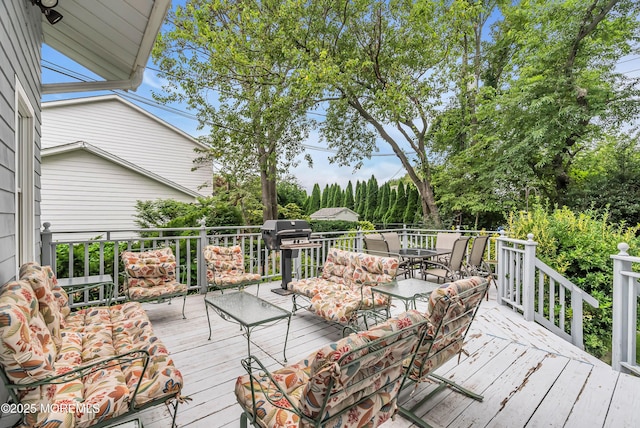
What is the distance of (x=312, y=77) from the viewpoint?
758 centimetres

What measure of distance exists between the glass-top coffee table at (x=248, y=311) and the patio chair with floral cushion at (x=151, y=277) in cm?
80

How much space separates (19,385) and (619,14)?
13.2 meters

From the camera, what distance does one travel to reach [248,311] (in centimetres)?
279

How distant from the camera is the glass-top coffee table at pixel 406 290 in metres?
2.81

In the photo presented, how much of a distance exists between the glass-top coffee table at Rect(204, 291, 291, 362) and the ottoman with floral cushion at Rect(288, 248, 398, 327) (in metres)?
0.50

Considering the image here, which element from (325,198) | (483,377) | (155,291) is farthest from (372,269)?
(325,198)

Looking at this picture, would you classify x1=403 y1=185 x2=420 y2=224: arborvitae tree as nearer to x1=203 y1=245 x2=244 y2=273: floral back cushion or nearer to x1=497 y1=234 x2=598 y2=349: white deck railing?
x1=497 y1=234 x2=598 y2=349: white deck railing

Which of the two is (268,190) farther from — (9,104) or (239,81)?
(9,104)

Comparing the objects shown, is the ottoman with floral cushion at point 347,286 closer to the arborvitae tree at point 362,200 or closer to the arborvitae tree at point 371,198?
the arborvitae tree at point 371,198

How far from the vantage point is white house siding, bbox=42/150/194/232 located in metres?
7.87

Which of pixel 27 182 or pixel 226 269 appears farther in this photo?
pixel 226 269

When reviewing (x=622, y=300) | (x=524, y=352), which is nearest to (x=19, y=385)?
(x=524, y=352)

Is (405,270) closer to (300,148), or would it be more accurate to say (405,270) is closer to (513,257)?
(513,257)

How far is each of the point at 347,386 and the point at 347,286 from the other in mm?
2547
